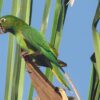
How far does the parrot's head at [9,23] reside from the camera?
0.61 meters

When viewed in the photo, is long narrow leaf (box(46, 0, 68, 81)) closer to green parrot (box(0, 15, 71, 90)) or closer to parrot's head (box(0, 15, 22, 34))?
green parrot (box(0, 15, 71, 90))

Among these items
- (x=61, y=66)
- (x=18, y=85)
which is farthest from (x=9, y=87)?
(x=61, y=66)

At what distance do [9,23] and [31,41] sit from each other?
0.28 feet

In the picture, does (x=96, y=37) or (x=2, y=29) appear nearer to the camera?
(x=96, y=37)

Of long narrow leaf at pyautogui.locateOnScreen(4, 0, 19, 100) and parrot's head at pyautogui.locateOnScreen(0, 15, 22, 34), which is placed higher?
parrot's head at pyautogui.locateOnScreen(0, 15, 22, 34)

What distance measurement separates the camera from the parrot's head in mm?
607

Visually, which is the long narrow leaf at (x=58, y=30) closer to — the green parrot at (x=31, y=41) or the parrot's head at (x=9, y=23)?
the green parrot at (x=31, y=41)

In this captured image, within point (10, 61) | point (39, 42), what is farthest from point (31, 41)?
point (10, 61)

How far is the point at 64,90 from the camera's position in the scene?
427 millimetres

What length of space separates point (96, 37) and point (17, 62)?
0.55 feet

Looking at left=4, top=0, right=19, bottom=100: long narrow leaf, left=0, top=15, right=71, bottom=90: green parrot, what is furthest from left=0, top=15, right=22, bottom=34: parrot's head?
left=4, top=0, right=19, bottom=100: long narrow leaf

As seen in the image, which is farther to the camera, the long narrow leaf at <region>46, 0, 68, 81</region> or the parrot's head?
the parrot's head

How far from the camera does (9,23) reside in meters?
0.66

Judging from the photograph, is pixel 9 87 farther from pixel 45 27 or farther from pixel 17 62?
pixel 45 27
